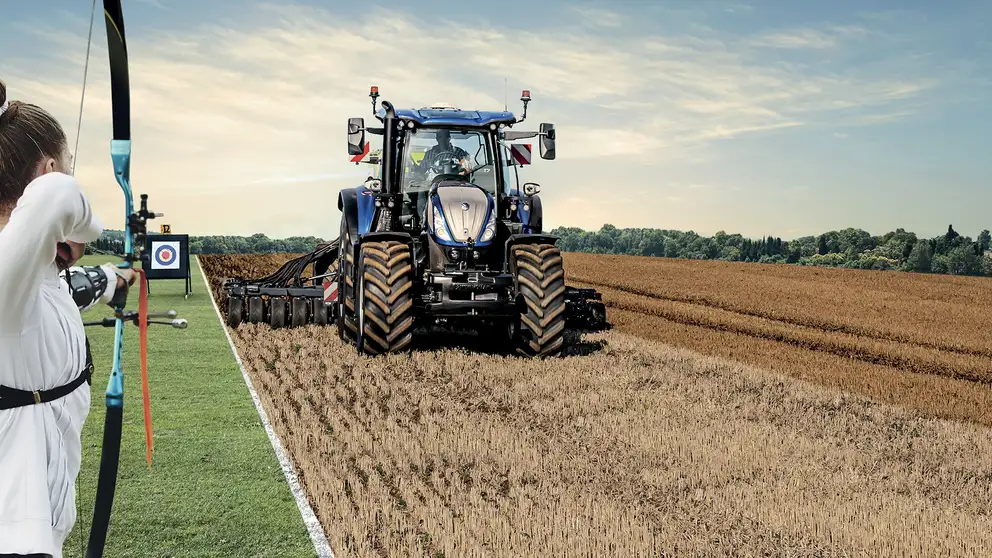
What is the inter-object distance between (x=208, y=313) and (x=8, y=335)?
45.9 ft


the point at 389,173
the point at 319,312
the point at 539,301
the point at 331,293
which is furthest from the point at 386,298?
the point at 319,312

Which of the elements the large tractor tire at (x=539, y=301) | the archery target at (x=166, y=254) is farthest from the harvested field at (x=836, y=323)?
the archery target at (x=166, y=254)

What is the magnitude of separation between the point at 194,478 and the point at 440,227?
515cm

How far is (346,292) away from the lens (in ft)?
36.7

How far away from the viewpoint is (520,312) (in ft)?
33.2

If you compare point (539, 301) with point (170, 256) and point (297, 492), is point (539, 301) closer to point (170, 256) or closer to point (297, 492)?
point (297, 492)

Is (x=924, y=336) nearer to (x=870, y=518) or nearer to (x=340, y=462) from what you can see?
(x=870, y=518)

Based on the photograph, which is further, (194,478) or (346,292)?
(346,292)

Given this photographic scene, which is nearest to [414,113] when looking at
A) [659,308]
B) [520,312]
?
[520,312]

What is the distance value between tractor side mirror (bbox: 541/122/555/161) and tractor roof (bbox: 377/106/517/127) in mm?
526

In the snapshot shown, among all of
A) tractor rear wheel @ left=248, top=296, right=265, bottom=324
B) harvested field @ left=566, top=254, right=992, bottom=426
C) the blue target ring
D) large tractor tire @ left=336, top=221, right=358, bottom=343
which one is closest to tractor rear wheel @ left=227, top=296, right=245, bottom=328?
tractor rear wheel @ left=248, top=296, right=265, bottom=324

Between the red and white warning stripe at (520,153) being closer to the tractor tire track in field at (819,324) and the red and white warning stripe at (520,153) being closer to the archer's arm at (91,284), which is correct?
the tractor tire track in field at (819,324)

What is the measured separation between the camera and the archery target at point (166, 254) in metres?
19.0

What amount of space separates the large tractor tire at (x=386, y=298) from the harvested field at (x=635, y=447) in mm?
306
